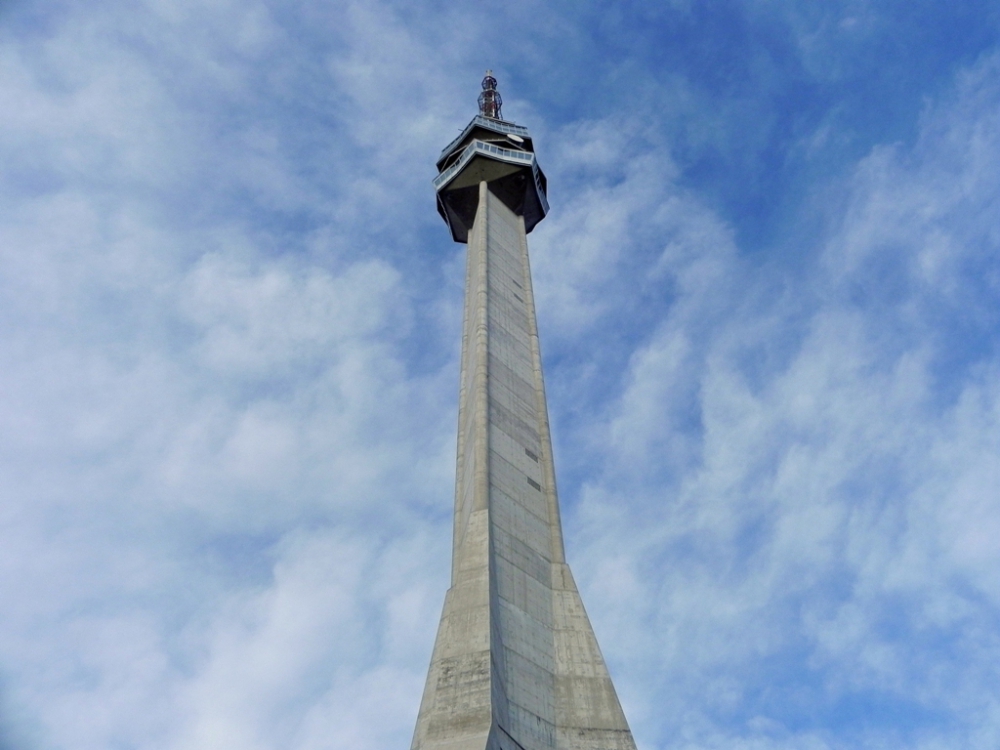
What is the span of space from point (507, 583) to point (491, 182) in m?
23.9

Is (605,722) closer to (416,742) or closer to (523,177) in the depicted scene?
(416,742)

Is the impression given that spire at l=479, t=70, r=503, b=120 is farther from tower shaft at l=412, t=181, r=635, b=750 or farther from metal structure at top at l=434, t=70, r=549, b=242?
tower shaft at l=412, t=181, r=635, b=750

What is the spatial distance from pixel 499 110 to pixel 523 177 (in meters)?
12.1

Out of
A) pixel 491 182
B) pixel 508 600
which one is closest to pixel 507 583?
pixel 508 600

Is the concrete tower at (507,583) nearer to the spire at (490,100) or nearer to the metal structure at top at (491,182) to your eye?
the metal structure at top at (491,182)

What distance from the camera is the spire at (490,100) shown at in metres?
50.6

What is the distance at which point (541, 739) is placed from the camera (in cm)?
1975

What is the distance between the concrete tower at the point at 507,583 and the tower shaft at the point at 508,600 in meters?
0.03

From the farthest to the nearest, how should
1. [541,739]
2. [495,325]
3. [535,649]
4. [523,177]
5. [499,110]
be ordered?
1. [499,110]
2. [523,177]
3. [495,325]
4. [535,649]
5. [541,739]

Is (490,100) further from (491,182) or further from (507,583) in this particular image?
(507,583)

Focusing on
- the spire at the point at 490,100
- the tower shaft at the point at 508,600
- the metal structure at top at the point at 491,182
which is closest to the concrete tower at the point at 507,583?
the tower shaft at the point at 508,600

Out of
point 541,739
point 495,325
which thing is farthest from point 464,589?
point 495,325

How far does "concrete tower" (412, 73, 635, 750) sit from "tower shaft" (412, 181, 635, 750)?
0.03 metres

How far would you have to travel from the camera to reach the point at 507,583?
2230 centimetres
